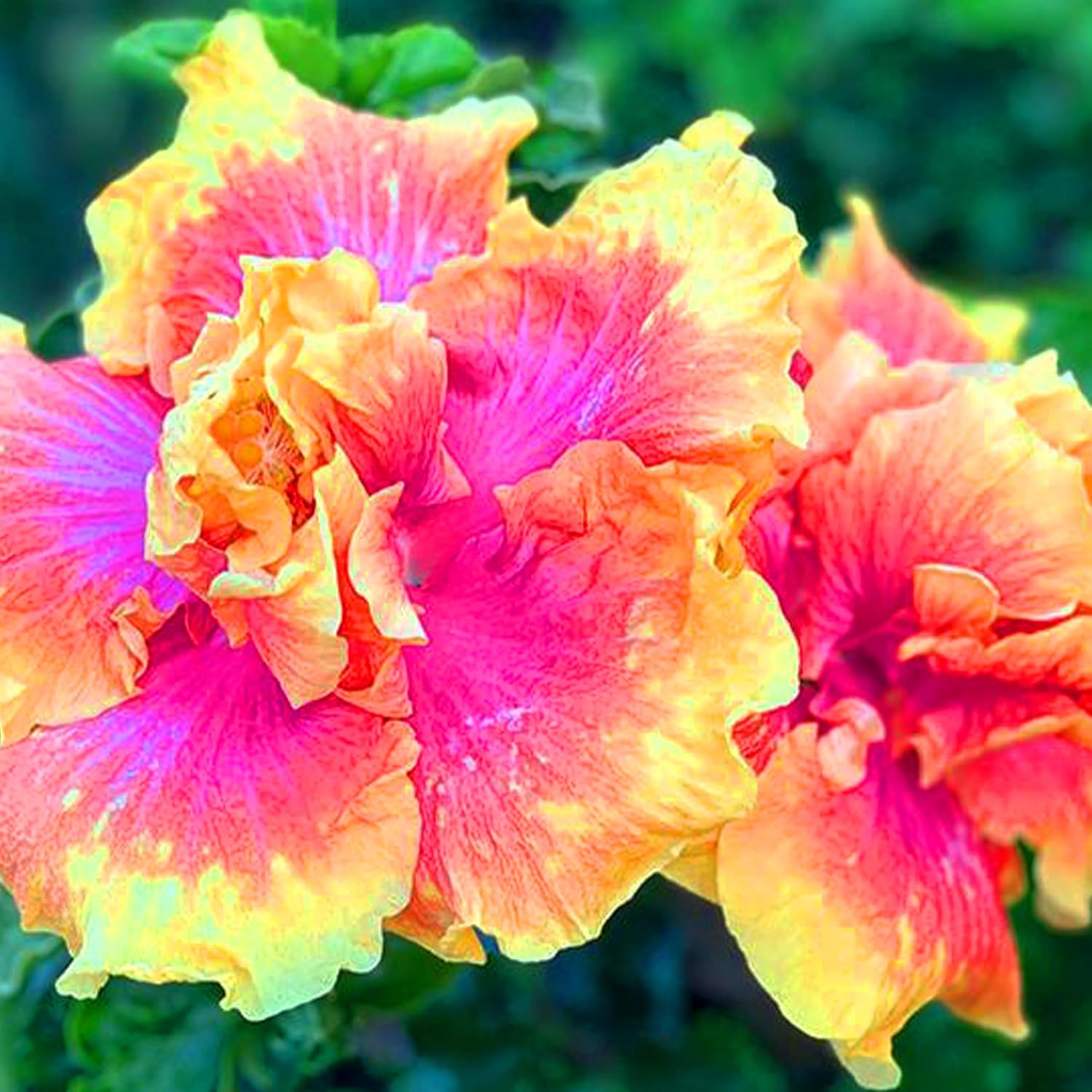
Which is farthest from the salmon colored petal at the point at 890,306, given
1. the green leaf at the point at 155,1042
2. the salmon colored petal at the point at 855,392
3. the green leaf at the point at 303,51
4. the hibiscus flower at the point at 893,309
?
the green leaf at the point at 155,1042

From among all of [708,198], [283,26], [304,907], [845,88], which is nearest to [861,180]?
[845,88]

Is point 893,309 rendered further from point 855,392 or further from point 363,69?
point 363,69

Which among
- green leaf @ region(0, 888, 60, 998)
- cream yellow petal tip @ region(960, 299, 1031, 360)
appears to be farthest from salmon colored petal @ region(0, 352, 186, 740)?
cream yellow petal tip @ region(960, 299, 1031, 360)

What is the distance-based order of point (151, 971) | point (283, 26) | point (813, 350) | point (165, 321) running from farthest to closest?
point (283, 26)
point (813, 350)
point (165, 321)
point (151, 971)

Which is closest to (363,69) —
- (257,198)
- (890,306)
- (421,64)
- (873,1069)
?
(421,64)

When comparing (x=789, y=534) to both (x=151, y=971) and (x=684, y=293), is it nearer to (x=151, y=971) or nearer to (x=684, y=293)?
(x=684, y=293)

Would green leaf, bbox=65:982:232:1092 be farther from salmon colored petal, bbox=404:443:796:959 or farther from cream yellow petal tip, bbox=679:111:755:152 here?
cream yellow petal tip, bbox=679:111:755:152

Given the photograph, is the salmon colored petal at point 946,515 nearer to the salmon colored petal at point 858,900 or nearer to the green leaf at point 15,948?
the salmon colored petal at point 858,900
